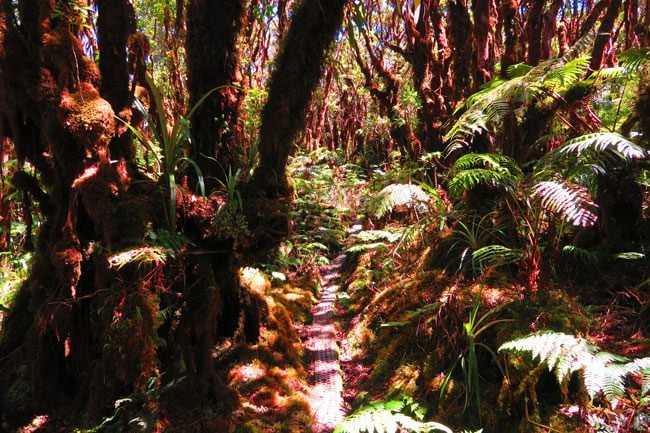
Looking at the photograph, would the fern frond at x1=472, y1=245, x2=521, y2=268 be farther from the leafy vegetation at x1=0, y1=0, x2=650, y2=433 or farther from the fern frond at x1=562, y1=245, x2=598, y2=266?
the fern frond at x1=562, y1=245, x2=598, y2=266

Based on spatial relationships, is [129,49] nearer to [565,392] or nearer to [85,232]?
[85,232]

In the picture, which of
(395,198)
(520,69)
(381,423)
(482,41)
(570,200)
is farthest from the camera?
(482,41)

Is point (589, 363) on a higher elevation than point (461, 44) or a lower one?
lower

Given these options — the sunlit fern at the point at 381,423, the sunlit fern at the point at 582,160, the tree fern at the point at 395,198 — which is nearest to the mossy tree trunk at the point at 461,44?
the tree fern at the point at 395,198

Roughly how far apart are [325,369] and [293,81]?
9.74 feet

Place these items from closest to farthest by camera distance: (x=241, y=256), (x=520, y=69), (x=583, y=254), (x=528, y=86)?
(x=241, y=256)
(x=528, y=86)
(x=583, y=254)
(x=520, y=69)

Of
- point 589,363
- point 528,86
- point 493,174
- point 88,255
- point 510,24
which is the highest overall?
point 510,24

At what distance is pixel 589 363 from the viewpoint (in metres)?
2.22

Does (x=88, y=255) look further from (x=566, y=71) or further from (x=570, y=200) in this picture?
(x=566, y=71)

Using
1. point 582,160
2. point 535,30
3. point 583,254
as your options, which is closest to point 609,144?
point 582,160

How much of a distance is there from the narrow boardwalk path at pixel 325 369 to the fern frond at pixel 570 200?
2.50 meters

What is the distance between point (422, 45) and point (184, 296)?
5.83 meters

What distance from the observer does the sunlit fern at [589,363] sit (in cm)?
209

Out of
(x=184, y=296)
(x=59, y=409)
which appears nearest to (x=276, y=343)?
(x=184, y=296)
